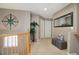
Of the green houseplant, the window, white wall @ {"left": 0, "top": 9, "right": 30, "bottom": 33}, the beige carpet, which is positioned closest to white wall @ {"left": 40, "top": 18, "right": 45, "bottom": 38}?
the green houseplant

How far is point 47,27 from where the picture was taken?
689 centimetres

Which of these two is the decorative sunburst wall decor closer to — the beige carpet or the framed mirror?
the beige carpet

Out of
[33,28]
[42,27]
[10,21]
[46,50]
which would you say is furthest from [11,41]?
[42,27]

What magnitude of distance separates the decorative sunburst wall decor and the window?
1306mm

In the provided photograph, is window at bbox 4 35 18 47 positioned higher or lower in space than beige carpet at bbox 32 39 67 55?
higher

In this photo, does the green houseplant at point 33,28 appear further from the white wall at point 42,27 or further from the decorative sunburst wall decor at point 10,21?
the decorative sunburst wall decor at point 10,21

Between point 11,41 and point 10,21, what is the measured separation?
4.96 feet

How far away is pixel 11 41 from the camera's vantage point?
3.48 m

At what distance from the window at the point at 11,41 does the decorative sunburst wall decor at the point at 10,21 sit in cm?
131

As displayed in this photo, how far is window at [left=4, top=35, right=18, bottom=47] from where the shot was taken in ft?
11.3

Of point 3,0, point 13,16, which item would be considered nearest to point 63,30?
point 13,16

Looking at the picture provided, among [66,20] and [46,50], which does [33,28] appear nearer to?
[46,50]

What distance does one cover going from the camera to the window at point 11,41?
343cm

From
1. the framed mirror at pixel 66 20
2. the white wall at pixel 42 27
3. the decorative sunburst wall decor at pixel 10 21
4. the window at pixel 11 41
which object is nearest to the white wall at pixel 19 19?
the decorative sunburst wall decor at pixel 10 21
